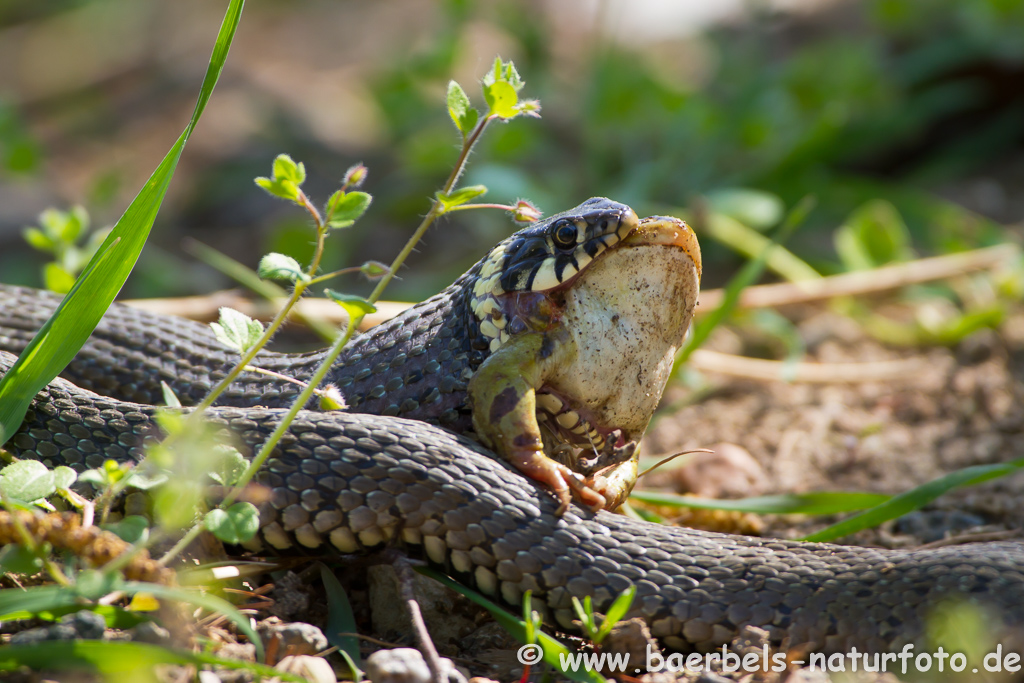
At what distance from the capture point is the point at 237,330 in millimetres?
2652

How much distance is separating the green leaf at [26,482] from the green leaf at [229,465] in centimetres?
45

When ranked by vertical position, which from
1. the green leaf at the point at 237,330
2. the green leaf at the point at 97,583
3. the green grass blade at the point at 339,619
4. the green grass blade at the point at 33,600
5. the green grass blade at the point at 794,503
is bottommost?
the green grass blade at the point at 33,600

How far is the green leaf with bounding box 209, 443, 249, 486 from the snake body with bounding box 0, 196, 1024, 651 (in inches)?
14.8

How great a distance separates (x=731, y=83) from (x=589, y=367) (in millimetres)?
6872

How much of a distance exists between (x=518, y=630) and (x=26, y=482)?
1.52 metres

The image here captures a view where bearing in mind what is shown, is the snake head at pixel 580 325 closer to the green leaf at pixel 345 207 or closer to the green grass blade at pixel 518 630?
the green grass blade at pixel 518 630

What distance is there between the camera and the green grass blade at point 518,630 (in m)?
2.67

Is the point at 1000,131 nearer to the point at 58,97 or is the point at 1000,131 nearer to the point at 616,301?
the point at 616,301

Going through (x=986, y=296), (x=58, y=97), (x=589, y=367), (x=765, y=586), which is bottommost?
(x=765, y=586)

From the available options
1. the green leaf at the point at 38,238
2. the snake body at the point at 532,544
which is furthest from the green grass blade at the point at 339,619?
the green leaf at the point at 38,238

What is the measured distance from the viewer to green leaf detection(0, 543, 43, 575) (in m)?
2.28

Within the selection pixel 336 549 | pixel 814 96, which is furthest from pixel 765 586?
pixel 814 96

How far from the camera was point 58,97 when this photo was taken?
1313 cm

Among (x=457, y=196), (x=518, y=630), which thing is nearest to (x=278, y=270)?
(x=457, y=196)
